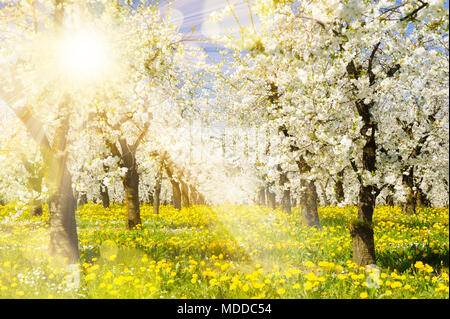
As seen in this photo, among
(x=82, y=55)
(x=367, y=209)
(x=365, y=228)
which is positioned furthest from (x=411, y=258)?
(x=82, y=55)

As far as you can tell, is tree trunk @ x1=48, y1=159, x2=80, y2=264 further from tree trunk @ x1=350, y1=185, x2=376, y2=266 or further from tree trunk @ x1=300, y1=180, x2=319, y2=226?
tree trunk @ x1=300, y1=180, x2=319, y2=226

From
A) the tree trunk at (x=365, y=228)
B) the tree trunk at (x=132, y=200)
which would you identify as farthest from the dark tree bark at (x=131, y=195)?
the tree trunk at (x=365, y=228)

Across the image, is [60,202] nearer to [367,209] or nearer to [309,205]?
[367,209]

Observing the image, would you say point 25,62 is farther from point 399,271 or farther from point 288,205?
point 288,205

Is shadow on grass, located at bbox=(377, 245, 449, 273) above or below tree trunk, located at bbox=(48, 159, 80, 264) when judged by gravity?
below

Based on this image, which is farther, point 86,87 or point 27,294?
point 86,87

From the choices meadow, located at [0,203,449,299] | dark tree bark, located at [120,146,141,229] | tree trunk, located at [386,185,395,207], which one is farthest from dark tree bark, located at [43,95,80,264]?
tree trunk, located at [386,185,395,207]

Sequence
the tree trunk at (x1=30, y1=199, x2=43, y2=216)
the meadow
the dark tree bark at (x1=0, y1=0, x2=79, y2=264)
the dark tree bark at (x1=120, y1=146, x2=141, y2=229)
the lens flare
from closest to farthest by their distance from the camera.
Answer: the meadow < the lens flare < the dark tree bark at (x1=0, y1=0, x2=79, y2=264) < the dark tree bark at (x1=120, y1=146, x2=141, y2=229) < the tree trunk at (x1=30, y1=199, x2=43, y2=216)

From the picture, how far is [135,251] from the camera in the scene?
27.9 ft

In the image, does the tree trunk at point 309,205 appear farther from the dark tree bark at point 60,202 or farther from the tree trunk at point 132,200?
the dark tree bark at point 60,202

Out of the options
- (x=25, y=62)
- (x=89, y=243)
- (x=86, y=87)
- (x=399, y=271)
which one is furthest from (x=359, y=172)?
(x=89, y=243)

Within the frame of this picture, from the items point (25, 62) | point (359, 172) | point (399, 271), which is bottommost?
point (399, 271)
